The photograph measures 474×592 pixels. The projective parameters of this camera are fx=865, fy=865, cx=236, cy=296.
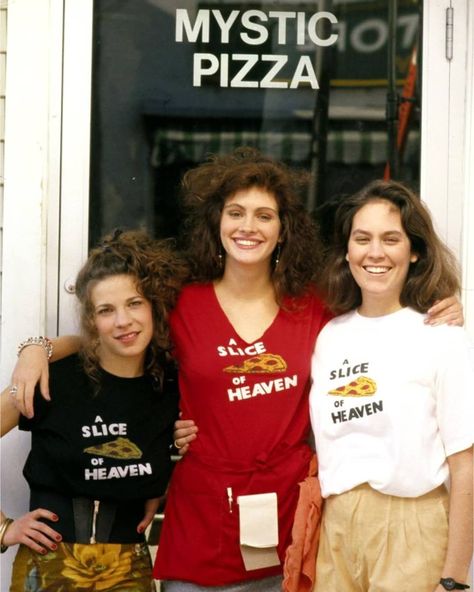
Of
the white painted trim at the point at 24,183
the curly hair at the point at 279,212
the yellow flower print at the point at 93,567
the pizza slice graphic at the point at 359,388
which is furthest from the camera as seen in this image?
the white painted trim at the point at 24,183

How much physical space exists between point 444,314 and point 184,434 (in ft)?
3.03

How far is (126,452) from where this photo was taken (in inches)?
111

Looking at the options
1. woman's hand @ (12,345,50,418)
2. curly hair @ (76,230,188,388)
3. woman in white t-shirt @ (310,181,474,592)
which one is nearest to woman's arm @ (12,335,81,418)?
woman's hand @ (12,345,50,418)

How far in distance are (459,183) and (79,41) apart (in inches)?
64.4

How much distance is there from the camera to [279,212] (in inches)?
120

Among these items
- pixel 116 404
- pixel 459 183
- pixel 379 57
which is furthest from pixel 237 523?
pixel 379 57

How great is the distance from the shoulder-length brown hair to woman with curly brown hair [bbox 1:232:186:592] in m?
0.57

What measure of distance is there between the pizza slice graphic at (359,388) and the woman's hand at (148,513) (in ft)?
2.47

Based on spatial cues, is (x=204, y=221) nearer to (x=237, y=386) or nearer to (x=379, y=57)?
(x=237, y=386)

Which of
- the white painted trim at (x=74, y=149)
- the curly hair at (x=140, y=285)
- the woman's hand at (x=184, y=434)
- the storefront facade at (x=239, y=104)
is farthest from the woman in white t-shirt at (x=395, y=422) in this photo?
the white painted trim at (x=74, y=149)

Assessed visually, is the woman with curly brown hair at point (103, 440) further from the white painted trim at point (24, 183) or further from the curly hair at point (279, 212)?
the white painted trim at point (24, 183)

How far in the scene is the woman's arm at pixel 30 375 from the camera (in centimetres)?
278

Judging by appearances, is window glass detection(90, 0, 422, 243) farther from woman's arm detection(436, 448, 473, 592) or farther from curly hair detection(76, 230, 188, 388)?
woman's arm detection(436, 448, 473, 592)

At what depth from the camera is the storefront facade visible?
3.47 meters
